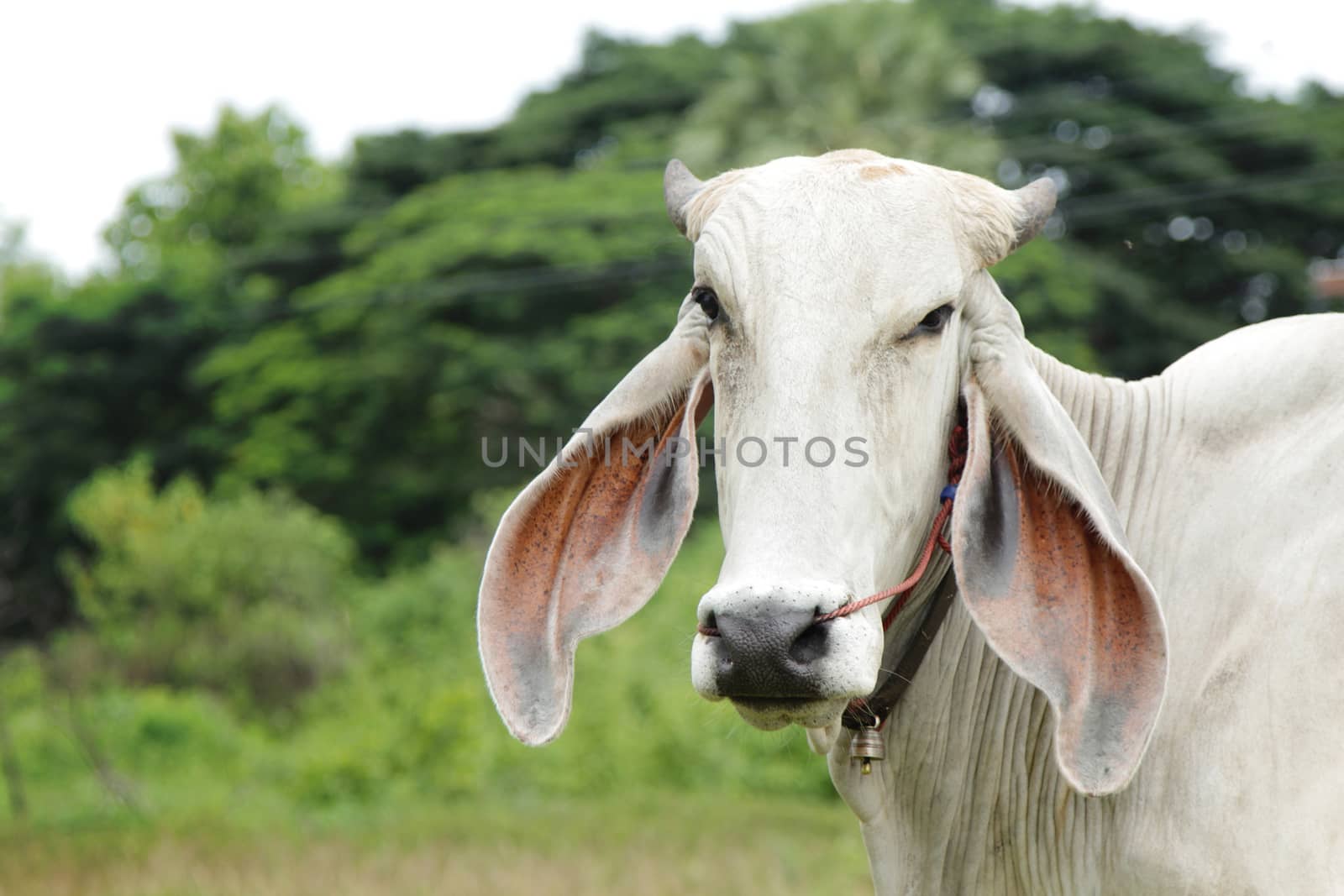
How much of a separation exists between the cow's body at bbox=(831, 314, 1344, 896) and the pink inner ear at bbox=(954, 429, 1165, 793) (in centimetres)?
14

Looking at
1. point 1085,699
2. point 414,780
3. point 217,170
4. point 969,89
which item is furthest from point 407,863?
point 217,170

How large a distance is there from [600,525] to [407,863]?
22.6 feet

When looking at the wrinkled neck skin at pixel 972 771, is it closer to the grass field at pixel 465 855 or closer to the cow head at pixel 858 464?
the cow head at pixel 858 464

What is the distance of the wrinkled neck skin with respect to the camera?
2668 millimetres

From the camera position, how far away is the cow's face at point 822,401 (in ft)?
7.02

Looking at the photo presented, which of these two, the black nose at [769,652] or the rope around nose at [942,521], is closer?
the black nose at [769,652]

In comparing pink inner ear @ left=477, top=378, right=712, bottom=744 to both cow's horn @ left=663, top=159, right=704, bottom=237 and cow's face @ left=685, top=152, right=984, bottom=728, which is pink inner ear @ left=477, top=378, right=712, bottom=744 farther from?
A: cow's horn @ left=663, top=159, right=704, bottom=237

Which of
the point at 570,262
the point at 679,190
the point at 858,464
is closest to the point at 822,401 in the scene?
the point at 858,464

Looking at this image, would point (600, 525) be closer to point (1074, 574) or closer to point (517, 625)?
point (517, 625)

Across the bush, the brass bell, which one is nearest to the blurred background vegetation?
the bush

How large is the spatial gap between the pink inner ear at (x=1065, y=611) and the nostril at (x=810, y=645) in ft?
1.29

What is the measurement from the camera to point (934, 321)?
247 centimetres

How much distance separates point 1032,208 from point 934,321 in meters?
0.39

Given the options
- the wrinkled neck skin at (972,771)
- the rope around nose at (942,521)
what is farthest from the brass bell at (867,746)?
the rope around nose at (942,521)
